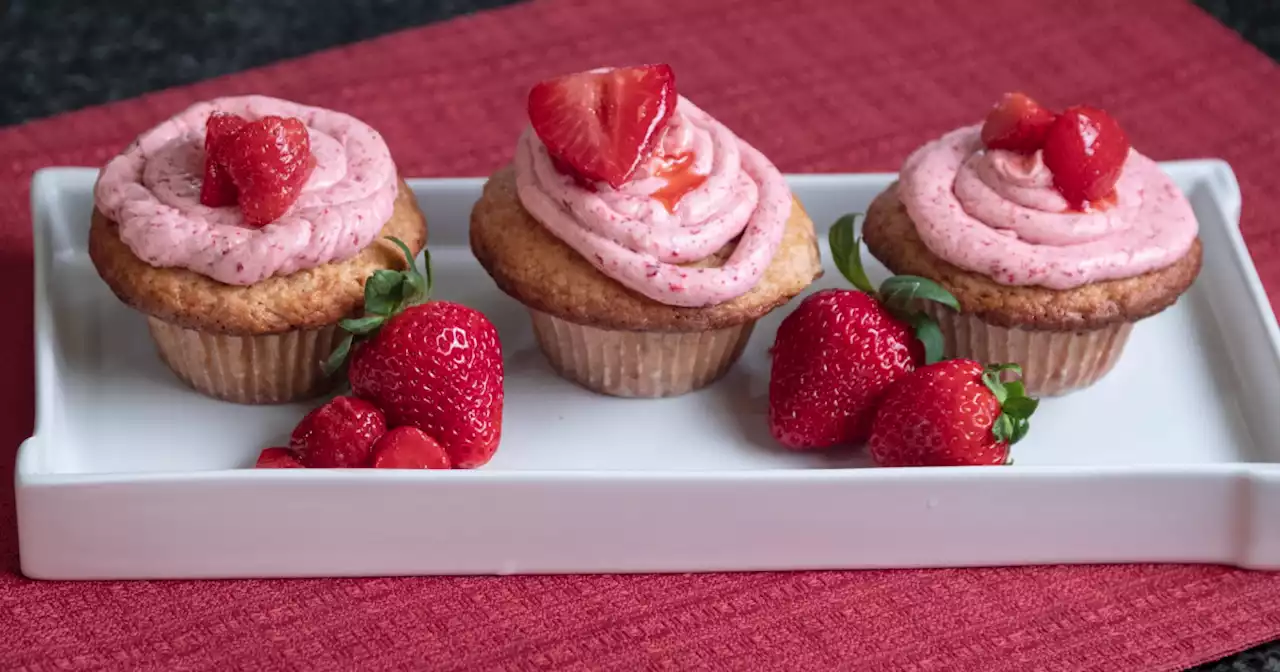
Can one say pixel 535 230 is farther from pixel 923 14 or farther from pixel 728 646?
pixel 923 14

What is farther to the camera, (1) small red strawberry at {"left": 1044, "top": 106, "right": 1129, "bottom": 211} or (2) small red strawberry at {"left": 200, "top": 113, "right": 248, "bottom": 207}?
(1) small red strawberry at {"left": 1044, "top": 106, "right": 1129, "bottom": 211}

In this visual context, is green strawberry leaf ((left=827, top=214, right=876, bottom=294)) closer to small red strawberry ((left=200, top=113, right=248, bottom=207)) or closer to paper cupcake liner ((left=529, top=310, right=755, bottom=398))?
paper cupcake liner ((left=529, top=310, right=755, bottom=398))

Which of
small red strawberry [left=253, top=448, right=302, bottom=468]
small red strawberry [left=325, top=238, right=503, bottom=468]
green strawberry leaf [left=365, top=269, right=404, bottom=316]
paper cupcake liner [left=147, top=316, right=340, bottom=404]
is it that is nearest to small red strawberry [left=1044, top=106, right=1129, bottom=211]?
small red strawberry [left=325, top=238, right=503, bottom=468]

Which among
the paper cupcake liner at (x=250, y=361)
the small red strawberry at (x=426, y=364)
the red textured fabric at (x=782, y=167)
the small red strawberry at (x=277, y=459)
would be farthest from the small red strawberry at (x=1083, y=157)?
the small red strawberry at (x=277, y=459)

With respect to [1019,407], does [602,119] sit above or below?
above

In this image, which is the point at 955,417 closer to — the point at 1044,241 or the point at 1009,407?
the point at 1009,407

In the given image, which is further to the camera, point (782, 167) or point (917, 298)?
point (782, 167)

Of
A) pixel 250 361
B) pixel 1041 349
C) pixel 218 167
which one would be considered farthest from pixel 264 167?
pixel 1041 349

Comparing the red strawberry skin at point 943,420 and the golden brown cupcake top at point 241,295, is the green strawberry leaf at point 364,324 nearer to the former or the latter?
the golden brown cupcake top at point 241,295
